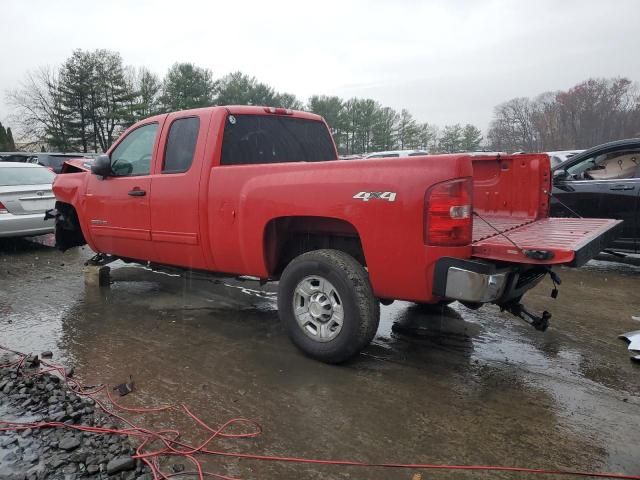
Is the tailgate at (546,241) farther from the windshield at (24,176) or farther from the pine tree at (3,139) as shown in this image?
the pine tree at (3,139)

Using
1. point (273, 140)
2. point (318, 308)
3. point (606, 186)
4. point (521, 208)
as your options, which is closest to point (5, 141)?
point (273, 140)

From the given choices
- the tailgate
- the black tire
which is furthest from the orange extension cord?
the tailgate

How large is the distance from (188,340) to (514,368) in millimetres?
2636

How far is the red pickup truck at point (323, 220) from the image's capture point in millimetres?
3041

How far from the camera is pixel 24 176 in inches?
332

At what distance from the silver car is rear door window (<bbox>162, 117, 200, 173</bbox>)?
172 inches

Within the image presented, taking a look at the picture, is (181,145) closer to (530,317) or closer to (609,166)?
(530,317)

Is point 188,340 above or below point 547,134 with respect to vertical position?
below

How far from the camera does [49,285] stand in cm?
616

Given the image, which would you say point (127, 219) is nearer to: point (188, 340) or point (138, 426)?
point (188, 340)

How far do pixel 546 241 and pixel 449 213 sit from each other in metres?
0.69

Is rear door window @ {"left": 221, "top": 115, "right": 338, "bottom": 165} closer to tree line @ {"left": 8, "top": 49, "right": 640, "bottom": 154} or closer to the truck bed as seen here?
the truck bed

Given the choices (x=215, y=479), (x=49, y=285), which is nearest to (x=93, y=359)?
(x=215, y=479)

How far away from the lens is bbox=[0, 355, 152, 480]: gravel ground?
2.46m
